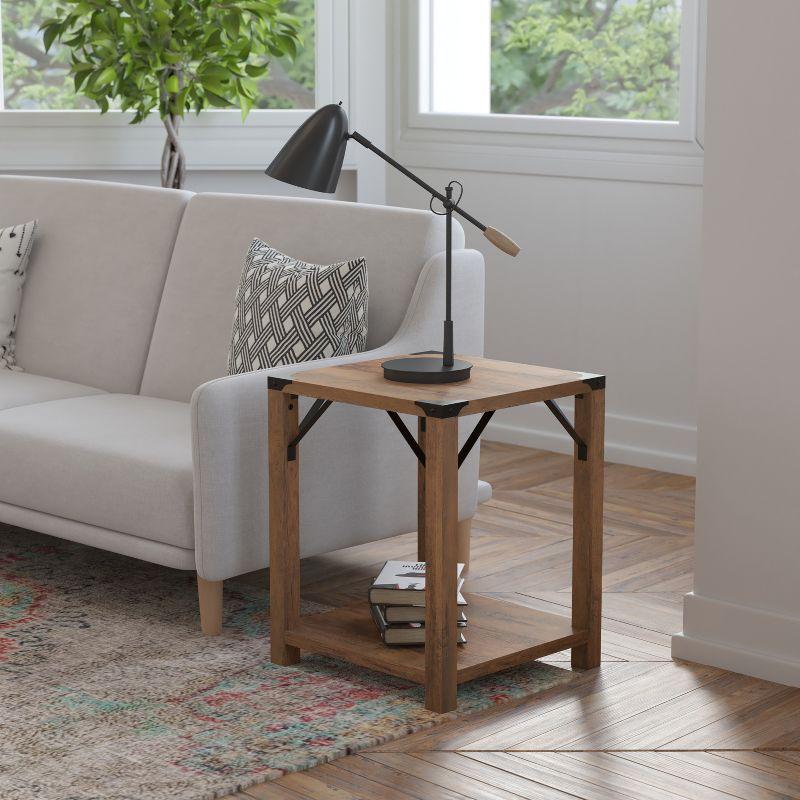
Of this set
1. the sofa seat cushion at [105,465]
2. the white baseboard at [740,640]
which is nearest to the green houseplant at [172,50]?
the sofa seat cushion at [105,465]

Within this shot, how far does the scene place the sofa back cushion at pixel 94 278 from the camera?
3.79m

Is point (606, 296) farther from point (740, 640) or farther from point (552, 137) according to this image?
point (740, 640)

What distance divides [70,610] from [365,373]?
3.07 ft

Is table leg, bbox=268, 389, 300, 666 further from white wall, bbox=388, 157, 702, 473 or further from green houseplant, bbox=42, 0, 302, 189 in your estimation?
green houseplant, bbox=42, 0, 302, 189

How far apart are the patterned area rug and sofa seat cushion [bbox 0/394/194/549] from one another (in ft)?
0.71

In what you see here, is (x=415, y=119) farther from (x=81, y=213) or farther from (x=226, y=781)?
(x=226, y=781)

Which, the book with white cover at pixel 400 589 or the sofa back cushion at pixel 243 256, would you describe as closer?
the book with white cover at pixel 400 589

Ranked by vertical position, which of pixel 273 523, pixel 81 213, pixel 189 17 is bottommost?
pixel 273 523

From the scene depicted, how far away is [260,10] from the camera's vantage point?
475cm

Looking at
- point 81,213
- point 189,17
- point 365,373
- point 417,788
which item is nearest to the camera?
point 417,788

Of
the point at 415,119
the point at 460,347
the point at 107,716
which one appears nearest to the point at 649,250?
the point at 415,119

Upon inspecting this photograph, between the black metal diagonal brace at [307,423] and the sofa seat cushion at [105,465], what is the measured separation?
0.30 metres

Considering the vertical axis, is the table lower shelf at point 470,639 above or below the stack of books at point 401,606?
below

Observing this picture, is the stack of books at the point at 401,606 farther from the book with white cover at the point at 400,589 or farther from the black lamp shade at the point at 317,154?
the black lamp shade at the point at 317,154
